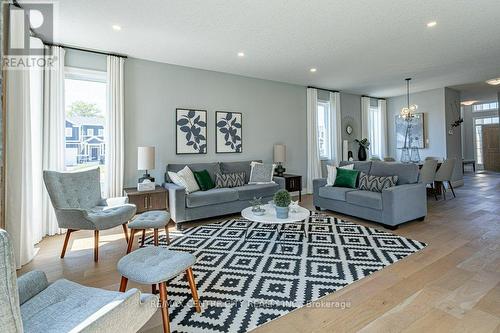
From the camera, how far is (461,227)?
11.9ft

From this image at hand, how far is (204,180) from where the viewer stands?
4.37 m

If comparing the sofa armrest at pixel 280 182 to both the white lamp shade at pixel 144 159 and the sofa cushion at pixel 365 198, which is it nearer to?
the sofa cushion at pixel 365 198

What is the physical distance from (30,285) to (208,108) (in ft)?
13.8

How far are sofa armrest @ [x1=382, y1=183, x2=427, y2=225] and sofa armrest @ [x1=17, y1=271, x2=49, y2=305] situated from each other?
3756 mm

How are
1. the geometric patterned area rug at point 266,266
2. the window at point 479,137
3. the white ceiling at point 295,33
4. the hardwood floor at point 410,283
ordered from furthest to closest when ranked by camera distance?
the window at point 479,137
the white ceiling at point 295,33
the geometric patterned area rug at point 266,266
the hardwood floor at point 410,283

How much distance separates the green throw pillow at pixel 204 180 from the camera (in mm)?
4320

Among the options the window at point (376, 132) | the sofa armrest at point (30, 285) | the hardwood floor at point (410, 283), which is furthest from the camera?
the window at point (376, 132)


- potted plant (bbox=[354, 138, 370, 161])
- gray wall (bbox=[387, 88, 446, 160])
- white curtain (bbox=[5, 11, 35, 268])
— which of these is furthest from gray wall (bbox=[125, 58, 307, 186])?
gray wall (bbox=[387, 88, 446, 160])

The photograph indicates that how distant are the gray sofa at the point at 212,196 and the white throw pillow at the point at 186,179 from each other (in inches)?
3.8

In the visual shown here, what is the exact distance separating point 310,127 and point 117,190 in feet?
15.0

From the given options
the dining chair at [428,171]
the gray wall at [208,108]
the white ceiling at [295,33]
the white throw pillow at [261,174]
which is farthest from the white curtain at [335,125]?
the white throw pillow at [261,174]

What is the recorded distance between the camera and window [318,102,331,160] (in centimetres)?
698

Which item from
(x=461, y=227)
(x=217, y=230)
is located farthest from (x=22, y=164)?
(x=461, y=227)

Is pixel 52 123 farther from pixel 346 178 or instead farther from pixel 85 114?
pixel 346 178
